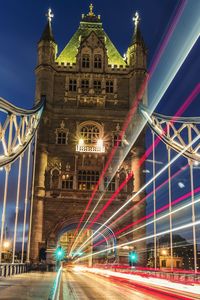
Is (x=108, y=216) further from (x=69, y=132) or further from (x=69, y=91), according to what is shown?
(x=69, y=91)

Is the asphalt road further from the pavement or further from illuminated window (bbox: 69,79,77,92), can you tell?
illuminated window (bbox: 69,79,77,92)

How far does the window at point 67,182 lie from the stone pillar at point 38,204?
6.68 feet

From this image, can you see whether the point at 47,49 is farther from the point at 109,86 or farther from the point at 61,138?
the point at 61,138

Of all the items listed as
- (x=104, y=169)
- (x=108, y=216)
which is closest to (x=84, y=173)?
(x=104, y=169)

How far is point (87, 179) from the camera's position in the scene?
4644 centimetres

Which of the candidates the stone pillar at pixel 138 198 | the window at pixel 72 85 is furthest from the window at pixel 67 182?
the window at pixel 72 85

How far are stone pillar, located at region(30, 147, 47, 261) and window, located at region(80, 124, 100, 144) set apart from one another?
4.57 metres

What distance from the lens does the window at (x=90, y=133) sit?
47406 mm

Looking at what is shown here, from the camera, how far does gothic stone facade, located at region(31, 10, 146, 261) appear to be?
1758 inches

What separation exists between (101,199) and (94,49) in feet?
57.9

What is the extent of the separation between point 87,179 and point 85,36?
18.1 metres

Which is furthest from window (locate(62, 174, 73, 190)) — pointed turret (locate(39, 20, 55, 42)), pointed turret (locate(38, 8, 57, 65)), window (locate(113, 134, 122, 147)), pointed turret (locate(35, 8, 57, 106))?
pointed turret (locate(39, 20, 55, 42))

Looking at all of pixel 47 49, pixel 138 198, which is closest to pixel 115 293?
pixel 138 198

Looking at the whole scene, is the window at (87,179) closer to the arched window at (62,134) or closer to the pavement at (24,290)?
the arched window at (62,134)
